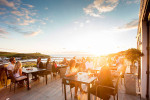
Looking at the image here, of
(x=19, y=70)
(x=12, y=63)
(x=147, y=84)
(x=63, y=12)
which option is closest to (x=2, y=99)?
(x=19, y=70)

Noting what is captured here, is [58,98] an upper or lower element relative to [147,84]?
lower

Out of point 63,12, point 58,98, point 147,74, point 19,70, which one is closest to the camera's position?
point 147,74

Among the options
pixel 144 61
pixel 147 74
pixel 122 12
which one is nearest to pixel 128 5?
pixel 122 12

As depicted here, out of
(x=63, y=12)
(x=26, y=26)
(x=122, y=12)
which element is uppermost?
(x=63, y=12)

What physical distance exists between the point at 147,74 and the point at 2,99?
528 centimetres

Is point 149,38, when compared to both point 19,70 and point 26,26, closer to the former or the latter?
point 19,70

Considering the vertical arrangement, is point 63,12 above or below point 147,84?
above

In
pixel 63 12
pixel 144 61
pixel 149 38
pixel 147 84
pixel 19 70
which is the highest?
pixel 63 12

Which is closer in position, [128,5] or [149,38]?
[149,38]

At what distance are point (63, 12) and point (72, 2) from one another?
1267 mm

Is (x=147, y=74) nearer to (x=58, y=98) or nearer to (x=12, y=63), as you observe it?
(x=58, y=98)

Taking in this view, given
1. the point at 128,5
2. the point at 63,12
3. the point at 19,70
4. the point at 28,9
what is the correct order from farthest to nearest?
the point at 63,12
the point at 28,9
the point at 128,5
the point at 19,70

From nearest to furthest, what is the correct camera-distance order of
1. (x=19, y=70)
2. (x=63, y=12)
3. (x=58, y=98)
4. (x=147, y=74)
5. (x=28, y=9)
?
(x=147, y=74) < (x=58, y=98) < (x=19, y=70) < (x=28, y=9) < (x=63, y=12)

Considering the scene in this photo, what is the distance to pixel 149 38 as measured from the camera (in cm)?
235
